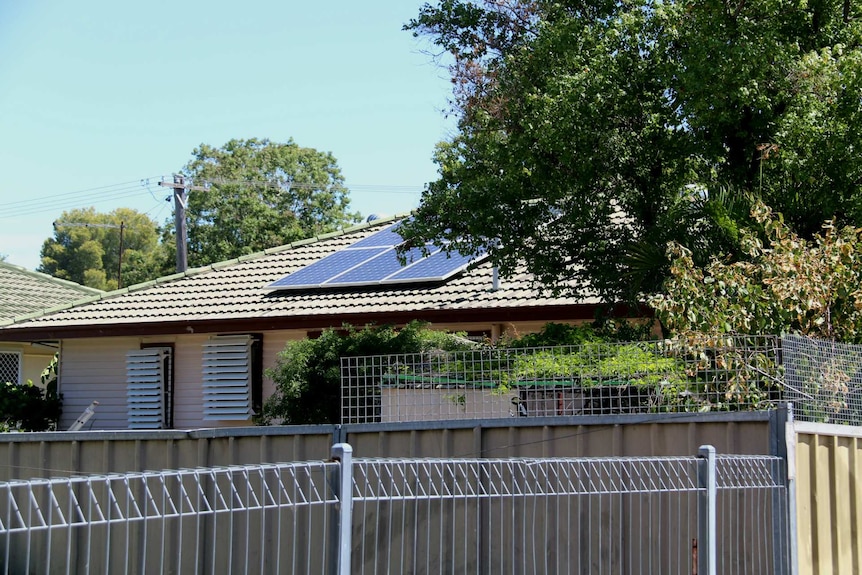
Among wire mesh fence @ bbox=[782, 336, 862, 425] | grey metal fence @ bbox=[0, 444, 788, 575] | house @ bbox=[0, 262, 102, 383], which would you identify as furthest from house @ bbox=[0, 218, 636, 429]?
grey metal fence @ bbox=[0, 444, 788, 575]

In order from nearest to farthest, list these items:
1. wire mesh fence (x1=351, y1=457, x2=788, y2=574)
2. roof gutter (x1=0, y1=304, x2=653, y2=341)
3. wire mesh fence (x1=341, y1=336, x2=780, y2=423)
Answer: wire mesh fence (x1=351, y1=457, x2=788, y2=574), wire mesh fence (x1=341, y1=336, x2=780, y2=423), roof gutter (x1=0, y1=304, x2=653, y2=341)

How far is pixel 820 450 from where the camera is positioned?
8.04 meters

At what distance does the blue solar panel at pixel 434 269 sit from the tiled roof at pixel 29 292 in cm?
906

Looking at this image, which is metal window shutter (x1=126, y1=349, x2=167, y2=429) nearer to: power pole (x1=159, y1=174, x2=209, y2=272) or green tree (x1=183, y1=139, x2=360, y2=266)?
power pole (x1=159, y1=174, x2=209, y2=272)

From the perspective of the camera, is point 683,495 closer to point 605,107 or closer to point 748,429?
point 748,429

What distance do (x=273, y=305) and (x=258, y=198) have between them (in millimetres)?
35169

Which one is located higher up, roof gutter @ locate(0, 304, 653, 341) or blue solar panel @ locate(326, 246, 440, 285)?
blue solar panel @ locate(326, 246, 440, 285)

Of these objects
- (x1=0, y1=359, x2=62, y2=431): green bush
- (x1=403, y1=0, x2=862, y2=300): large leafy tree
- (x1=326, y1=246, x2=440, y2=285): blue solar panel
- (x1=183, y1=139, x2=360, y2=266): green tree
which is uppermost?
(x1=183, y1=139, x2=360, y2=266): green tree

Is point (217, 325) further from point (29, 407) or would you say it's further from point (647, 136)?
point (647, 136)

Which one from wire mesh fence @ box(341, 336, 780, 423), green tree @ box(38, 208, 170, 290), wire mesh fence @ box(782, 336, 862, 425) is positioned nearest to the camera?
wire mesh fence @ box(782, 336, 862, 425)

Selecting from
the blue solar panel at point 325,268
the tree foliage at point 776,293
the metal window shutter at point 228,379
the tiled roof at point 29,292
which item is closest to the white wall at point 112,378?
the metal window shutter at point 228,379

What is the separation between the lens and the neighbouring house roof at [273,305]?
1661cm

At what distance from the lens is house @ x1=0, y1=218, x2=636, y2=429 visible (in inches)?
672

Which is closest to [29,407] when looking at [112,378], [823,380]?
[112,378]
